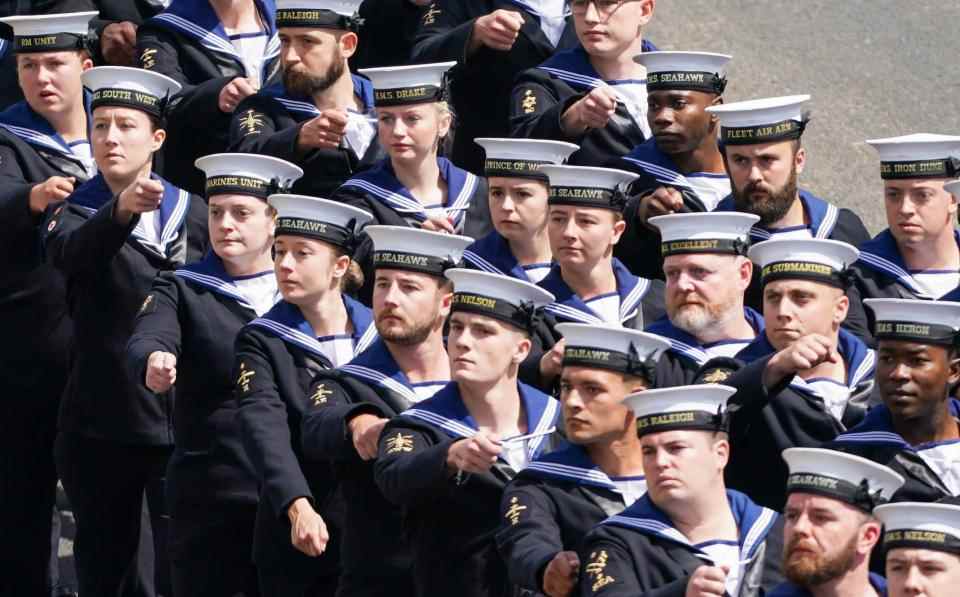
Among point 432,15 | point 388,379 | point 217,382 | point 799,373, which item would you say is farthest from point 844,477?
point 432,15

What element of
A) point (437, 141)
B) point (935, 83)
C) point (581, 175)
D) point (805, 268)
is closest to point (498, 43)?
point (437, 141)

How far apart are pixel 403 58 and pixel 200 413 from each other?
3691 millimetres

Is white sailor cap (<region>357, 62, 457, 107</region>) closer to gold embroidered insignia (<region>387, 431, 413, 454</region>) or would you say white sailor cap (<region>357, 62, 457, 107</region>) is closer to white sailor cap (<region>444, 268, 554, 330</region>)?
white sailor cap (<region>444, 268, 554, 330</region>)

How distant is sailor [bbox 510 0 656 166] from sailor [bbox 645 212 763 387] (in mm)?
1529

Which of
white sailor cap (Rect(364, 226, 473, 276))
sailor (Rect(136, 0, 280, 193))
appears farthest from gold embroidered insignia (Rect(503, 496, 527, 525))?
sailor (Rect(136, 0, 280, 193))

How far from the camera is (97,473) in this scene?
13.9 metres

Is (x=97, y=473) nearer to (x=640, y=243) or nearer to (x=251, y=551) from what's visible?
(x=251, y=551)

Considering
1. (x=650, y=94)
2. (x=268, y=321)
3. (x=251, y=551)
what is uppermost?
(x=650, y=94)

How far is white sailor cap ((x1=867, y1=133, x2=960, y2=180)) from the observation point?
1391 cm

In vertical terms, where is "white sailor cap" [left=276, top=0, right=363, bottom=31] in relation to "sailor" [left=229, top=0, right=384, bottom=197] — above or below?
above

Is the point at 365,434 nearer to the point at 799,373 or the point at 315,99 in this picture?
the point at 799,373

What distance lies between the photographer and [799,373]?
12.8m

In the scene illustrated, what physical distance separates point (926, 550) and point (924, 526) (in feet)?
0.27

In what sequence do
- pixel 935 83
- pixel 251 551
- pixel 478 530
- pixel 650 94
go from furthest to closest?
pixel 935 83 → pixel 650 94 → pixel 251 551 → pixel 478 530
